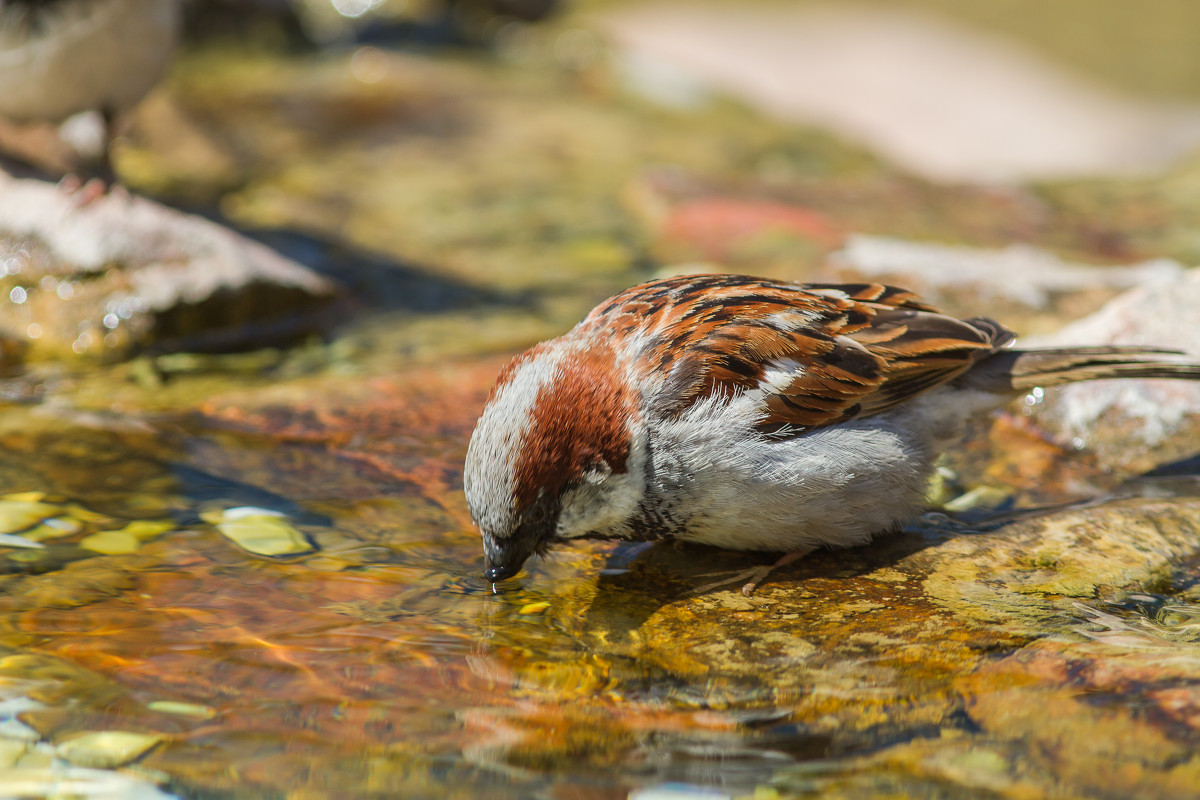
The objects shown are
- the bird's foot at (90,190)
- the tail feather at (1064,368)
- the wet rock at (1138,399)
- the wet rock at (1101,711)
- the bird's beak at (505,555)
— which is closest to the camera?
the wet rock at (1101,711)

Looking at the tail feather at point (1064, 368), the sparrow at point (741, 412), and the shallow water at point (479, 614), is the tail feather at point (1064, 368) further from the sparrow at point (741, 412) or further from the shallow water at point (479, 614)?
the shallow water at point (479, 614)

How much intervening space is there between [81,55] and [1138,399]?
494 centimetres

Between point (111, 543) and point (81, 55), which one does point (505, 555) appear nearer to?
point (111, 543)

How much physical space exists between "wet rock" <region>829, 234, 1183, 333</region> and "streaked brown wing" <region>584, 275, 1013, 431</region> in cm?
131

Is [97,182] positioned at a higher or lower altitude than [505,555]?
higher

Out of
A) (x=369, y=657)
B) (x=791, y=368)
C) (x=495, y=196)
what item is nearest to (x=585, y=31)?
(x=495, y=196)

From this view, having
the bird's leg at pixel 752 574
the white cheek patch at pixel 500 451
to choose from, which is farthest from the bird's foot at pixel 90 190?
the bird's leg at pixel 752 574

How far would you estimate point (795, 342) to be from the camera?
3.50 meters

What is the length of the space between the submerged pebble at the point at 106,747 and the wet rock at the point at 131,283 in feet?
10.3

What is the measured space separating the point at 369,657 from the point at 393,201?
4974mm

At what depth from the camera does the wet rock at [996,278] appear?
200 inches

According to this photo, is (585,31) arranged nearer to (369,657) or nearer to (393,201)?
(393,201)

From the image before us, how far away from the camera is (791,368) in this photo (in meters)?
3.44

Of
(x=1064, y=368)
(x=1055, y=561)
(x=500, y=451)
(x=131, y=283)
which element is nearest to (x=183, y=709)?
(x=500, y=451)
